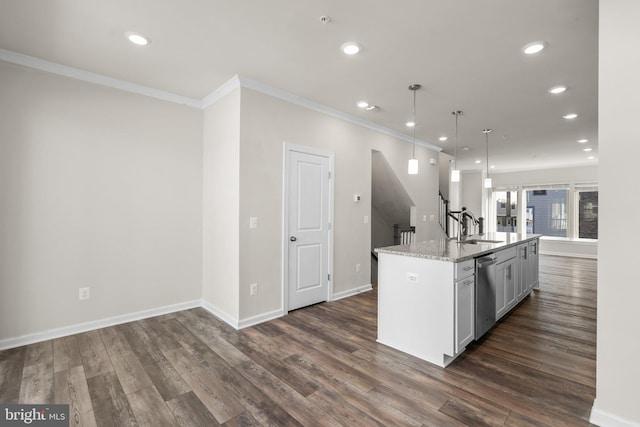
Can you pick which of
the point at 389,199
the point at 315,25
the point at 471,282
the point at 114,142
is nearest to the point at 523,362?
the point at 471,282

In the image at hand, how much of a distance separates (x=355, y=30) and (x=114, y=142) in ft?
9.37

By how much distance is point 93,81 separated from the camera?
3270mm

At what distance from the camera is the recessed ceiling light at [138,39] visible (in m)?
2.54

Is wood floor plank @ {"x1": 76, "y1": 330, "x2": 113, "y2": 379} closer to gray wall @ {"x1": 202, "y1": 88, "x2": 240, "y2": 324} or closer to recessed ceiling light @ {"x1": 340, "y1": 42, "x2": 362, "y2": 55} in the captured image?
gray wall @ {"x1": 202, "y1": 88, "x2": 240, "y2": 324}

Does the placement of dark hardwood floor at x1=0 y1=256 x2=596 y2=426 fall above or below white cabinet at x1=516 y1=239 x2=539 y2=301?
below

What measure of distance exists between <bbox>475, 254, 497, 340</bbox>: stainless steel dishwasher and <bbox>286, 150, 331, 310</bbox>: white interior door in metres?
1.99

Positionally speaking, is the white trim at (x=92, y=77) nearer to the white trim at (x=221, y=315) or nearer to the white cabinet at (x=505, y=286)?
the white trim at (x=221, y=315)

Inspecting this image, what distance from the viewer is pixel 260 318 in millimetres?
3564

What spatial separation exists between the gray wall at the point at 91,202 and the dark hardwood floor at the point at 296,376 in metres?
0.40

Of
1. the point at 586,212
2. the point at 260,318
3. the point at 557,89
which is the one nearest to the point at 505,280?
the point at 557,89

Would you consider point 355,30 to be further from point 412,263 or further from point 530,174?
point 530,174

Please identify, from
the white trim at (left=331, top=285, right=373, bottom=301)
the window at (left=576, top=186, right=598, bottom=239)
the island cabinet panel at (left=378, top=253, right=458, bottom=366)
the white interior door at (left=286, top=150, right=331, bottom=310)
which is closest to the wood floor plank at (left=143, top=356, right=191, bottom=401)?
the white interior door at (left=286, top=150, right=331, bottom=310)

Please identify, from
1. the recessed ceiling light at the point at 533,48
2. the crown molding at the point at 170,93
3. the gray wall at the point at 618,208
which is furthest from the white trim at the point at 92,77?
the gray wall at the point at 618,208

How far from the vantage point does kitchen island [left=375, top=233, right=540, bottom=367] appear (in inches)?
101
